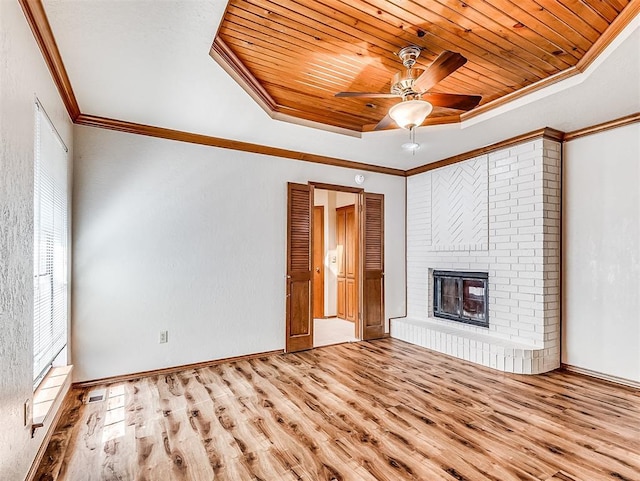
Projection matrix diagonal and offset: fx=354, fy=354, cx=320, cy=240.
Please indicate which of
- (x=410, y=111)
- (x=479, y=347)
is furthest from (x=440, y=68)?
(x=479, y=347)

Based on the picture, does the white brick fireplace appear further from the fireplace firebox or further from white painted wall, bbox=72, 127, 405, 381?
white painted wall, bbox=72, 127, 405, 381

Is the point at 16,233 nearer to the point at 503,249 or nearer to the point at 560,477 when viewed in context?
the point at 560,477

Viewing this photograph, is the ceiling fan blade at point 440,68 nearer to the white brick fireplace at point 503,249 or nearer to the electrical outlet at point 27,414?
the white brick fireplace at point 503,249

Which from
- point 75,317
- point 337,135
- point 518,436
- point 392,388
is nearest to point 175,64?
point 337,135

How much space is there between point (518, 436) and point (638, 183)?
2.67 metres

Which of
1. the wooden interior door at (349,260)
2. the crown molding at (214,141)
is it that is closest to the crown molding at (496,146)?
the crown molding at (214,141)

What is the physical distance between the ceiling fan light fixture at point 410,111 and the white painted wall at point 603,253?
7.74 ft

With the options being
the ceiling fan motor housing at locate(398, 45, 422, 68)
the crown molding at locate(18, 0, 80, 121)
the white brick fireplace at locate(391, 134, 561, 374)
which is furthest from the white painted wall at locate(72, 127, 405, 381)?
the ceiling fan motor housing at locate(398, 45, 422, 68)

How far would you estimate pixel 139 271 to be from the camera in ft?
12.0

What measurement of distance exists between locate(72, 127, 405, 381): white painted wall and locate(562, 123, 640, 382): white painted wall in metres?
3.13

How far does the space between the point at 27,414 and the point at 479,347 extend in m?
4.03

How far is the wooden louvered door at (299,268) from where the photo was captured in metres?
4.56

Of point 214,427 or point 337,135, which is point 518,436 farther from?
point 337,135

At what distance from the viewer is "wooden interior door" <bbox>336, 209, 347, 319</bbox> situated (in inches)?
267
